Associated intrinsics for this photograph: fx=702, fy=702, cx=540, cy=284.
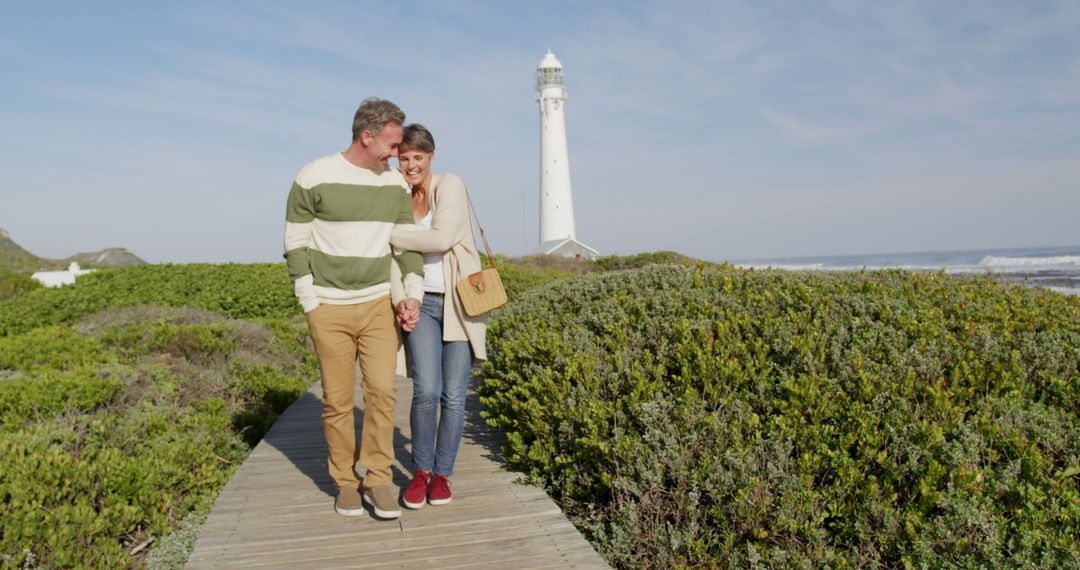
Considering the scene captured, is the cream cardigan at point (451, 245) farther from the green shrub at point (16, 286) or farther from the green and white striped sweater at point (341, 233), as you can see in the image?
the green shrub at point (16, 286)

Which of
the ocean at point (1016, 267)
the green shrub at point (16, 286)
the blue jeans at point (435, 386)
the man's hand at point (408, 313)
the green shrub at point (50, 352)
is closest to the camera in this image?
the man's hand at point (408, 313)

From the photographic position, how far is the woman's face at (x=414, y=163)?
3.94 metres

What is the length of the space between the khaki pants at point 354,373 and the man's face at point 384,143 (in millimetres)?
798

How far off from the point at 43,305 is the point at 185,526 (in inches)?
516

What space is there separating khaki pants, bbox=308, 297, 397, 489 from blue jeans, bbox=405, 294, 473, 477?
0.16m

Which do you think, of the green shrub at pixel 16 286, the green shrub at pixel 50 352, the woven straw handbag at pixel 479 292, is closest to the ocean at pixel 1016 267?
the woven straw handbag at pixel 479 292

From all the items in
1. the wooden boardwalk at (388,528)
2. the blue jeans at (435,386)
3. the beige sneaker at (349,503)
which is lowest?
the wooden boardwalk at (388,528)

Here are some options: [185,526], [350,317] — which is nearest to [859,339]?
[350,317]

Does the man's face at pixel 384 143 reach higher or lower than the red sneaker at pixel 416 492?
higher

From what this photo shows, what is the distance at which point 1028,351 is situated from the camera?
4.69 meters

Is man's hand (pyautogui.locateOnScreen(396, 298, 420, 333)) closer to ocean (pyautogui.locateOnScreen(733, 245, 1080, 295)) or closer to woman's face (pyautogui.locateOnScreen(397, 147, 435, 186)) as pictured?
woman's face (pyautogui.locateOnScreen(397, 147, 435, 186))

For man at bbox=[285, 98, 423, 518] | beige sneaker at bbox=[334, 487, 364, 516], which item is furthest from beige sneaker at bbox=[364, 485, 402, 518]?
beige sneaker at bbox=[334, 487, 364, 516]

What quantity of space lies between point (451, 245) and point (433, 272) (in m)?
0.22

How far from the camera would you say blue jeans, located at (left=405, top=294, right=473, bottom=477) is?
13.2 ft
